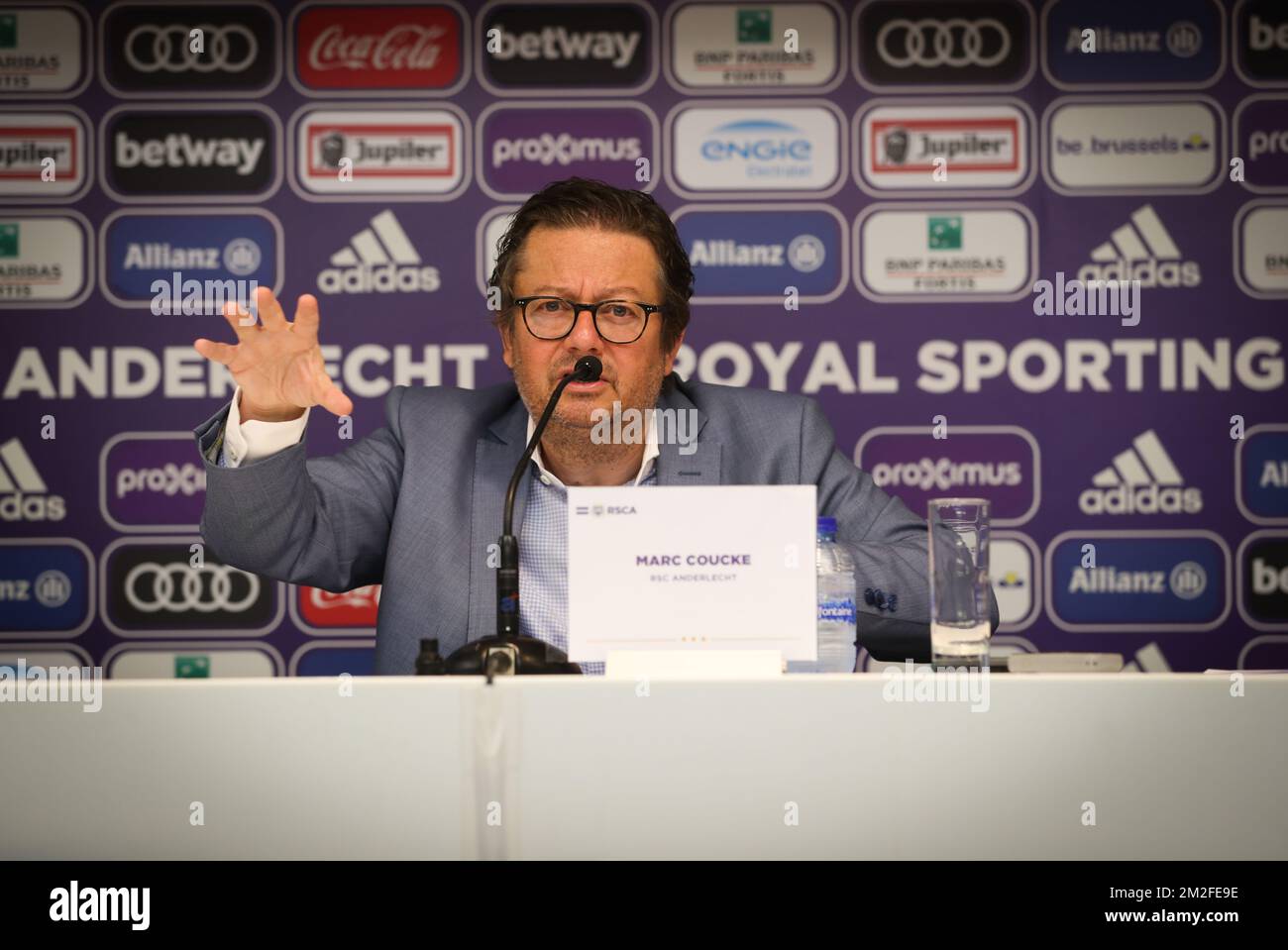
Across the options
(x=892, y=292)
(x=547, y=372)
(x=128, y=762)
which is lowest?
(x=128, y=762)

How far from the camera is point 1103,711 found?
974mm

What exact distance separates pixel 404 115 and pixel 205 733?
2.51 m

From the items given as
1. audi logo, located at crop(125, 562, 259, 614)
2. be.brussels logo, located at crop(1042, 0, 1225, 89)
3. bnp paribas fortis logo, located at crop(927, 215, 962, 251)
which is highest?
be.brussels logo, located at crop(1042, 0, 1225, 89)

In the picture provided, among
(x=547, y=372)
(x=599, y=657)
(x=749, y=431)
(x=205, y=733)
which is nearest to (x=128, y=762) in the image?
(x=205, y=733)

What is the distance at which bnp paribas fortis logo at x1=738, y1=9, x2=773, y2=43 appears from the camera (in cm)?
322

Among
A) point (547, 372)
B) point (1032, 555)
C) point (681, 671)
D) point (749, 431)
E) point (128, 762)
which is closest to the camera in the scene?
point (128, 762)

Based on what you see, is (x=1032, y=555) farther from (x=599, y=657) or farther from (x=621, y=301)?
(x=599, y=657)

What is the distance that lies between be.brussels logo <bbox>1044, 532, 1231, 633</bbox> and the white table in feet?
7.49

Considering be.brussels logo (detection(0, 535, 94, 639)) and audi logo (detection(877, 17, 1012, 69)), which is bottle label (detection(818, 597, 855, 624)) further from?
be.brussels logo (detection(0, 535, 94, 639))

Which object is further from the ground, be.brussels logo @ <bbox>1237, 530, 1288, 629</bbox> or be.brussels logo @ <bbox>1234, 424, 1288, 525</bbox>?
be.brussels logo @ <bbox>1234, 424, 1288, 525</bbox>

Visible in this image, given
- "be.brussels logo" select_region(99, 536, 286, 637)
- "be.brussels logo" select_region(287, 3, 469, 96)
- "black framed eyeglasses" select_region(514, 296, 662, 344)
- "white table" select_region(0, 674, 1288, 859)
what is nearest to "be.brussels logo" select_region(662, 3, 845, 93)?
"be.brussels logo" select_region(287, 3, 469, 96)

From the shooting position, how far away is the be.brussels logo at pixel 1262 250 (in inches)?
125

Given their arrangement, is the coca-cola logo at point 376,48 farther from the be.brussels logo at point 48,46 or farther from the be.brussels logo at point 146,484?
the be.brussels logo at point 146,484

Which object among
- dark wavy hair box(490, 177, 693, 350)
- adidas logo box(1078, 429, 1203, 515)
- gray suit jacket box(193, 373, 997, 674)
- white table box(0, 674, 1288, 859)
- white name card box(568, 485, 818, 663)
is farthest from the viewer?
adidas logo box(1078, 429, 1203, 515)
